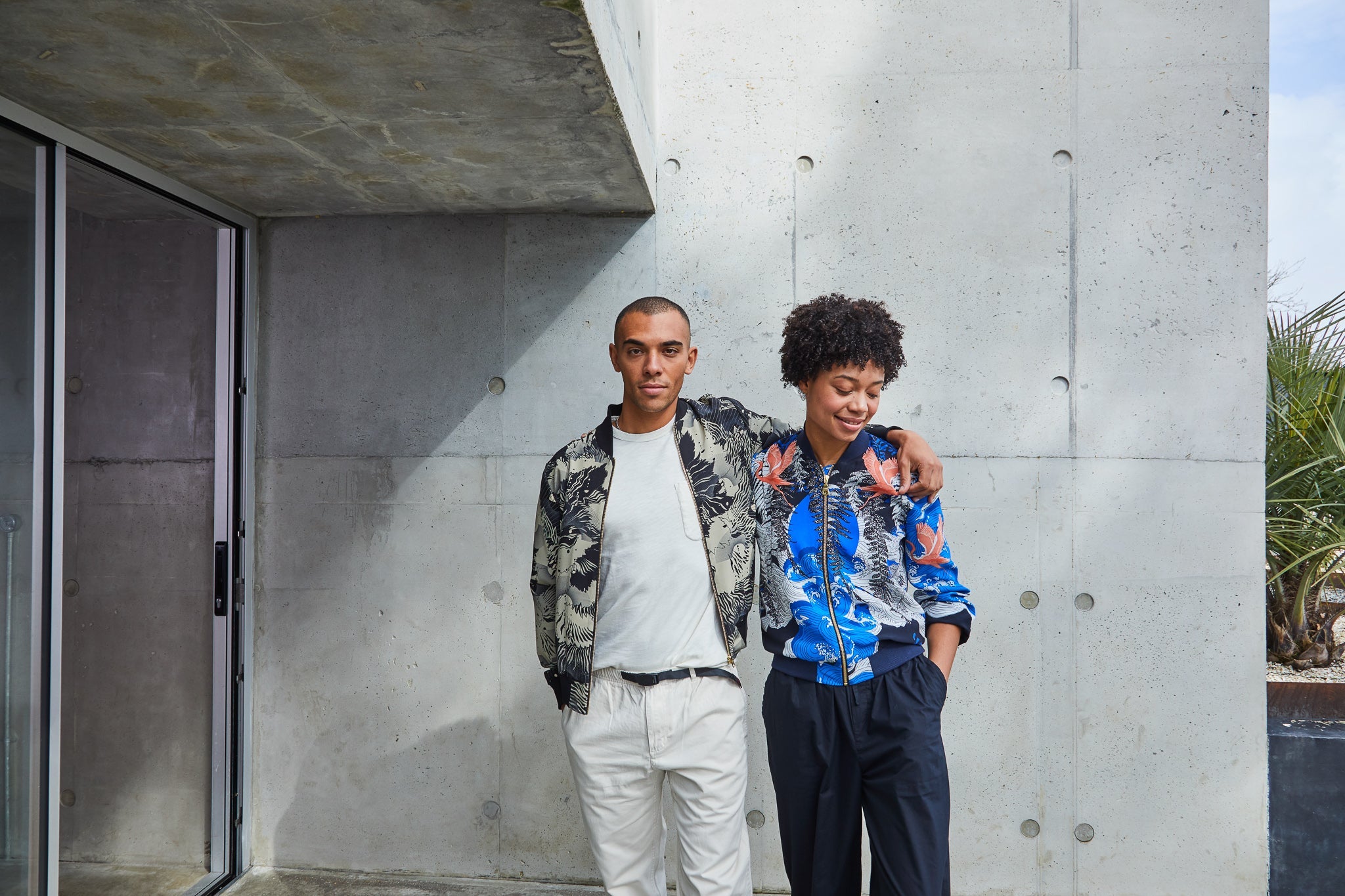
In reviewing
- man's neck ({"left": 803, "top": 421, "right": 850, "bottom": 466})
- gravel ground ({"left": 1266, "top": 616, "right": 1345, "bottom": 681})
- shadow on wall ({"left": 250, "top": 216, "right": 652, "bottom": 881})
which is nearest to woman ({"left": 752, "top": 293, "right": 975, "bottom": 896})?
man's neck ({"left": 803, "top": 421, "right": 850, "bottom": 466})

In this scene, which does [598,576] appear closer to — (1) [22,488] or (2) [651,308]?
(2) [651,308]

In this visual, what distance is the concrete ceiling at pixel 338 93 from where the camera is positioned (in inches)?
66.2

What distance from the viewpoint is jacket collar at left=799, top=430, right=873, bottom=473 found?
183cm

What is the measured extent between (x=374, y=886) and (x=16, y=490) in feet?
5.68

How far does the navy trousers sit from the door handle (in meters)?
2.11

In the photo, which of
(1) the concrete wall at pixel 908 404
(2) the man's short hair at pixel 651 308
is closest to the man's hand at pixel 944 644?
(2) the man's short hair at pixel 651 308

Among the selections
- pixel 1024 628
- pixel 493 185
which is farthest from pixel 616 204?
pixel 1024 628

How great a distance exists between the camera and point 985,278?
2914 millimetres

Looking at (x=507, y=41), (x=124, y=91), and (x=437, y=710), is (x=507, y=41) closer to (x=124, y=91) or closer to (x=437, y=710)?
(x=124, y=91)

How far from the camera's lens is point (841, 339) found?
1783 mm

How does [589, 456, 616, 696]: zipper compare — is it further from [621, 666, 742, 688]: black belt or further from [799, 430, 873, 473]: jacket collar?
[799, 430, 873, 473]: jacket collar

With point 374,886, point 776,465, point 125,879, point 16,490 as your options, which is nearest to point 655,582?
point 776,465

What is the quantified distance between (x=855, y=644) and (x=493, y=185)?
1.77 metres

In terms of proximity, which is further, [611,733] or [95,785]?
[95,785]
